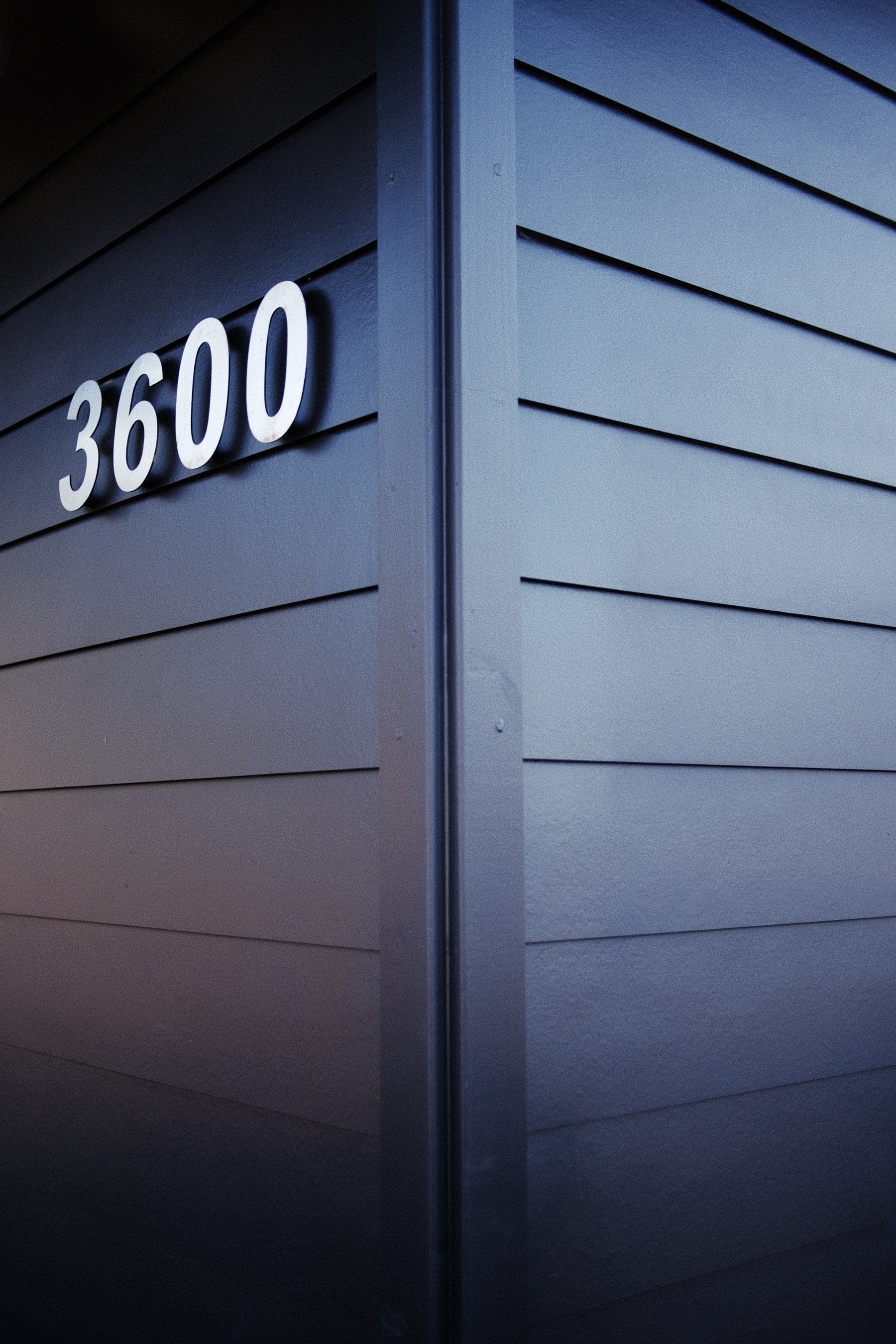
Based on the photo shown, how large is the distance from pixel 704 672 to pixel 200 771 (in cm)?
65

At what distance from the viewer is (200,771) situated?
4.94 feet

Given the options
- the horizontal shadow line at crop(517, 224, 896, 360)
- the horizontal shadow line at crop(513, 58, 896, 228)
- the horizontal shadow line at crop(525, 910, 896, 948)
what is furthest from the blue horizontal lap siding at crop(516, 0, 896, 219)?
the horizontal shadow line at crop(525, 910, 896, 948)

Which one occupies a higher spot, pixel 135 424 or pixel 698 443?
pixel 135 424

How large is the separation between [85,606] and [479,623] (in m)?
0.85

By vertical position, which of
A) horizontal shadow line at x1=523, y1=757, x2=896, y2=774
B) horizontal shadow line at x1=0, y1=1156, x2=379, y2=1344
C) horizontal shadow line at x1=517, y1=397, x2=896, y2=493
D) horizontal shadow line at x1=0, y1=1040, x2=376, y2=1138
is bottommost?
horizontal shadow line at x1=0, y1=1156, x2=379, y2=1344

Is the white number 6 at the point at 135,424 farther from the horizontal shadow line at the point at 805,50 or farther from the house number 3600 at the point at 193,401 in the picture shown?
the horizontal shadow line at the point at 805,50

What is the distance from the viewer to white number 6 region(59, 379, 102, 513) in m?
1.74

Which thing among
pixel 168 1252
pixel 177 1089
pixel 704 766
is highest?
pixel 704 766

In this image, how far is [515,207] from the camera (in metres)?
1.24

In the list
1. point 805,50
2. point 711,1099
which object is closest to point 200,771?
point 711,1099

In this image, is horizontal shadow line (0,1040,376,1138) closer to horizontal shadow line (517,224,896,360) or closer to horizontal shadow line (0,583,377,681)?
horizontal shadow line (0,583,377,681)

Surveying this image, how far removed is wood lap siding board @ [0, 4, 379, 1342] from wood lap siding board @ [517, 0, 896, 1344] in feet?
0.64

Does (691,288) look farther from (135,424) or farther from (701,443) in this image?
(135,424)

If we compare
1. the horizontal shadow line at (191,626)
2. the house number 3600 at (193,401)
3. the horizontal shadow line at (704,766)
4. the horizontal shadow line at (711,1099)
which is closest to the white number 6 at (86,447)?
the house number 3600 at (193,401)
